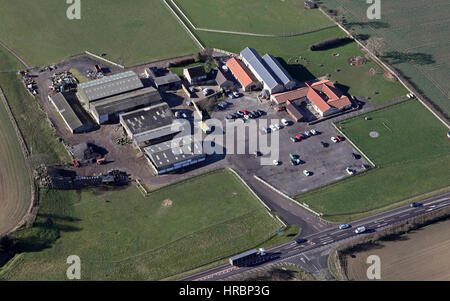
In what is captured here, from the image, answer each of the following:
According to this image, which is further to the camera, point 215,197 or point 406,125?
point 406,125

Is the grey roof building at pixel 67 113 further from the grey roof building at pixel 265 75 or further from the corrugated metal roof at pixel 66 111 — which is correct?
the grey roof building at pixel 265 75

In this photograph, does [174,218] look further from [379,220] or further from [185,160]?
[379,220]

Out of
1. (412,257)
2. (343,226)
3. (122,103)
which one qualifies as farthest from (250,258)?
(122,103)

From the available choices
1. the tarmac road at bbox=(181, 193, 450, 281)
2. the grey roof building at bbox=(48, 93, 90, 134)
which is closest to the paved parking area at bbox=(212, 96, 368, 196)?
the tarmac road at bbox=(181, 193, 450, 281)

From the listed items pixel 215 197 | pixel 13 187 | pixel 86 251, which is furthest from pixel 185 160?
pixel 13 187
